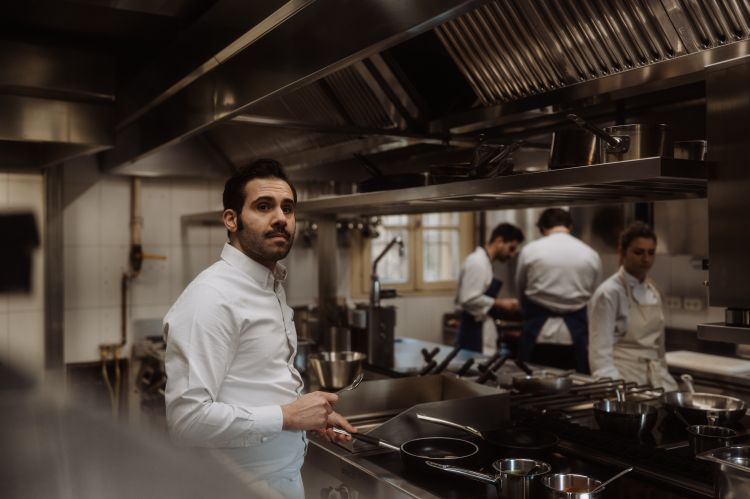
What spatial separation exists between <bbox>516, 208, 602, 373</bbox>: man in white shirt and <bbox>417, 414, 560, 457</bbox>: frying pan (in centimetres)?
248

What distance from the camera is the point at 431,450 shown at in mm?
1869

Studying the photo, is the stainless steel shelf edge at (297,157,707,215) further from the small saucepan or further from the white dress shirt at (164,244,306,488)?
the small saucepan

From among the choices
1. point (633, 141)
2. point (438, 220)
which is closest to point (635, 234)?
point (633, 141)

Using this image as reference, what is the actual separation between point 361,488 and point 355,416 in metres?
0.48

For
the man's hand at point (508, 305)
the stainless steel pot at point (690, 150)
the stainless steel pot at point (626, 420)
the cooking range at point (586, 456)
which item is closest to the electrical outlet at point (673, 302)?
the man's hand at point (508, 305)

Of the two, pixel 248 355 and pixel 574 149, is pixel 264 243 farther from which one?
pixel 574 149

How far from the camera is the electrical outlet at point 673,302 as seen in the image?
4.55 meters

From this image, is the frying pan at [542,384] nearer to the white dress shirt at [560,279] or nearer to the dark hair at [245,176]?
the dark hair at [245,176]

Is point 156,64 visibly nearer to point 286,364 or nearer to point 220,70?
point 220,70

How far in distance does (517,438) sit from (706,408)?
0.65 m

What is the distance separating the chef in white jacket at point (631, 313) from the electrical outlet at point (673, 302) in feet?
4.77

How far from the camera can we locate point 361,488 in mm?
1731

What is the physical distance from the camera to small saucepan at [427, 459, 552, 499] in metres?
1.49

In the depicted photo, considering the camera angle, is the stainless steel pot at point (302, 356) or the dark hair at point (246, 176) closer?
the dark hair at point (246, 176)
